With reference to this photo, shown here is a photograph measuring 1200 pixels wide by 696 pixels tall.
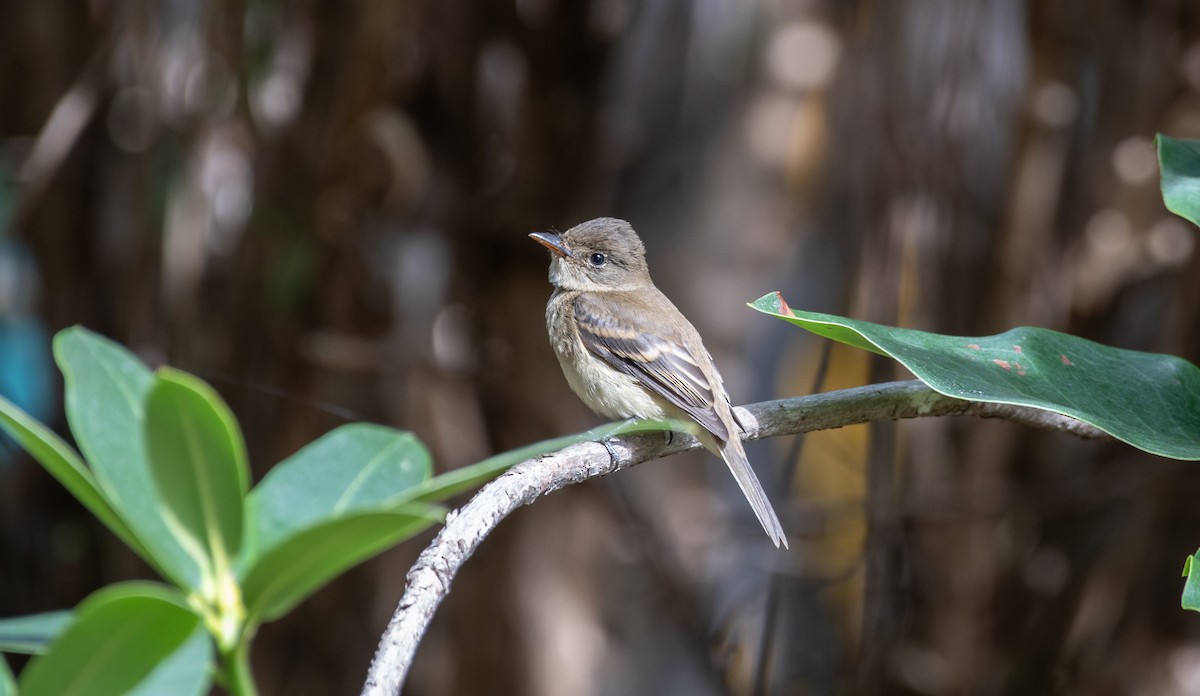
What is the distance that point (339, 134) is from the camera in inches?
155

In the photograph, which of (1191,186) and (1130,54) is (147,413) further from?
(1130,54)

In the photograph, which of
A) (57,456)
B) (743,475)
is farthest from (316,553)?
(743,475)

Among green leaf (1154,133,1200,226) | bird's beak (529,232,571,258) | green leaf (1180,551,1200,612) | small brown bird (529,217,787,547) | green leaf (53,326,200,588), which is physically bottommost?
small brown bird (529,217,787,547)

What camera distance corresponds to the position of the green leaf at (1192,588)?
1236 mm

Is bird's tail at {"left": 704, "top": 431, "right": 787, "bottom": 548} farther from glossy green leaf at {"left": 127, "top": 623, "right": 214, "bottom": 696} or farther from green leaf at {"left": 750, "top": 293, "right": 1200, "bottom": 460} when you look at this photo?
glossy green leaf at {"left": 127, "top": 623, "right": 214, "bottom": 696}

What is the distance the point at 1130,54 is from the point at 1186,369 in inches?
97.4

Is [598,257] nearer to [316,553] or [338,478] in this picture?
[338,478]

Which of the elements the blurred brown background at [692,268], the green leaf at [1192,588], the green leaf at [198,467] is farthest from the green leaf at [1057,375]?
the blurred brown background at [692,268]

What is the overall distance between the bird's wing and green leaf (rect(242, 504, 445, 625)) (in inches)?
72.3

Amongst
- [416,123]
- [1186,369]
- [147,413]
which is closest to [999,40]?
[416,123]

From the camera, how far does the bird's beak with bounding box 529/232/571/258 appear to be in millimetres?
3545

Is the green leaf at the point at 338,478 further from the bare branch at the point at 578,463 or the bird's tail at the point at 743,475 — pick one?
the bird's tail at the point at 743,475

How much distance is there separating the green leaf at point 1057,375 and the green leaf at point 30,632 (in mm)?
996

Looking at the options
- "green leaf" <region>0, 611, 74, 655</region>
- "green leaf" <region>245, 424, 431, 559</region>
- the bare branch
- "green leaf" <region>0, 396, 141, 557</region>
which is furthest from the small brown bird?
"green leaf" <region>0, 396, 141, 557</region>
